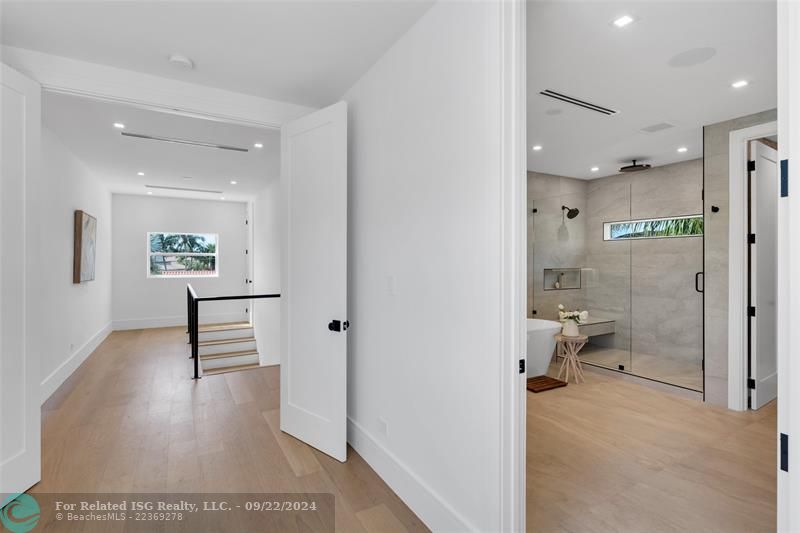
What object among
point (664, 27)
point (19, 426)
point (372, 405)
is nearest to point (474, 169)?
point (664, 27)

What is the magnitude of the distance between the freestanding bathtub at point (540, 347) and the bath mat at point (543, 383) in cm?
8

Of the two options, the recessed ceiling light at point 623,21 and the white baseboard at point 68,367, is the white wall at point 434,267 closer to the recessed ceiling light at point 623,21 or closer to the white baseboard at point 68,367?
the recessed ceiling light at point 623,21

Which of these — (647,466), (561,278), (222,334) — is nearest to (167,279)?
(222,334)

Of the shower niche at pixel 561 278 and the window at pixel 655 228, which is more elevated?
the window at pixel 655 228

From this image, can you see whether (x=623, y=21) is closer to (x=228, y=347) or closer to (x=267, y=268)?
(x=267, y=268)

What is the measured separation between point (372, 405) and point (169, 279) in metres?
7.02

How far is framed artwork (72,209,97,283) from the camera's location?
497cm

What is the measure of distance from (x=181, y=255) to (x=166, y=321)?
4.49 ft

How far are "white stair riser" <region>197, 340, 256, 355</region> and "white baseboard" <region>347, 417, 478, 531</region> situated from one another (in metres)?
4.47

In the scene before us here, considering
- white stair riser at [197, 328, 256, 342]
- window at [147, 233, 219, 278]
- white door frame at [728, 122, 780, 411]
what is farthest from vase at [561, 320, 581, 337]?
window at [147, 233, 219, 278]

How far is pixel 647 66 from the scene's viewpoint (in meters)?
2.56

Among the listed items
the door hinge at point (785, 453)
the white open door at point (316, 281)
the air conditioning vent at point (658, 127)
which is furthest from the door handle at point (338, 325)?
the air conditioning vent at point (658, 127)

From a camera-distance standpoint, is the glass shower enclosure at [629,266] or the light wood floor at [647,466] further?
the glass shower enclosure at [629,266]

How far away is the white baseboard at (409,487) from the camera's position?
1.88m
